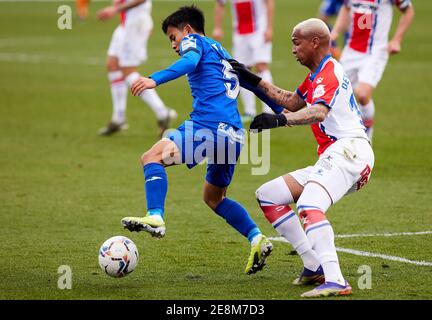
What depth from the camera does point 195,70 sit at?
794 cm

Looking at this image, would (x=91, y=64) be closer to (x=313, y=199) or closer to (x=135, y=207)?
(x=135, y=207)

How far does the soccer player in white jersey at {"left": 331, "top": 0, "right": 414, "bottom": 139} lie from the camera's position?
43.0 feet

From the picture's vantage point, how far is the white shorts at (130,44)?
15828 millimetres

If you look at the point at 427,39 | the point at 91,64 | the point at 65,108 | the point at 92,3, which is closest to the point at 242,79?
the point at 65,108

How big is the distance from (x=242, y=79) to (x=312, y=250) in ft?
5.28

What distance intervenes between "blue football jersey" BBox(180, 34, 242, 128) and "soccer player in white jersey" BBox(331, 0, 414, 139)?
5394 mm

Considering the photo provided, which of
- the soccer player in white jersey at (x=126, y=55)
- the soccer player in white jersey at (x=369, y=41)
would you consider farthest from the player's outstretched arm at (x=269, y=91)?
the soccer player in white jersey at (x=126, y=55)

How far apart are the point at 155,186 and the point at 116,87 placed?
8682 millimetres

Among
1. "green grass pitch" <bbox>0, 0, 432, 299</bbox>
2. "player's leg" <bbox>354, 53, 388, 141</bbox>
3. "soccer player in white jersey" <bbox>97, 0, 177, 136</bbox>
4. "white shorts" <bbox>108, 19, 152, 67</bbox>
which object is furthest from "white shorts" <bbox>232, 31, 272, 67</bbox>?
"player's leg" <bbox>354, 53, 388, 141</bbox>

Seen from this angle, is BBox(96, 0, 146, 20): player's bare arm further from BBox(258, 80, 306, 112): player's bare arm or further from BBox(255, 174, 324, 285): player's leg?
BBox(255, 174, 324, 285): player's leg

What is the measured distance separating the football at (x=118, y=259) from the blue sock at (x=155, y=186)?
38cm

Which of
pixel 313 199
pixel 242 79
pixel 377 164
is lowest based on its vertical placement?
pixel 377 164

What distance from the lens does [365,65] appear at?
13234mm
